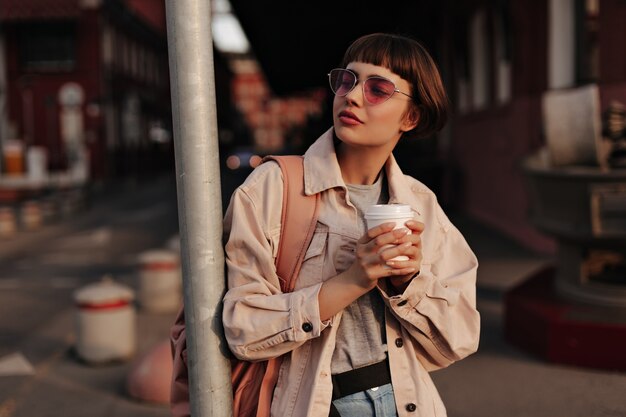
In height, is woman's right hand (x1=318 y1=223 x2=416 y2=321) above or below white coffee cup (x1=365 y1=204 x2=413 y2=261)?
below

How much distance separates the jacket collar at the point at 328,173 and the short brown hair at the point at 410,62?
189 millimetres

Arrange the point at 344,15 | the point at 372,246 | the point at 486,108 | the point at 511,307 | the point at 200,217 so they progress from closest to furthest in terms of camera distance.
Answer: the point at 372,246 → the point at 200,217 → the point at 511,307 → the point at 486,108 → the point at 344,15

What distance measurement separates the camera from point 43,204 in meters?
18.7

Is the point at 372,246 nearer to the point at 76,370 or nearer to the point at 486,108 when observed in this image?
the point at 76,370

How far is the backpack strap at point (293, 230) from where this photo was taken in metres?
2.09

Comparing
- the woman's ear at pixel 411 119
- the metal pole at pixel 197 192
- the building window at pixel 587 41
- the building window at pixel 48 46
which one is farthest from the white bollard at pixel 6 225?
the building window at pixel 48 46

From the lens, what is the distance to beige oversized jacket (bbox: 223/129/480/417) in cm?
200

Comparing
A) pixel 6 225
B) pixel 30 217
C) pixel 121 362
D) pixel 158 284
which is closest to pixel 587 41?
pixel 158 284

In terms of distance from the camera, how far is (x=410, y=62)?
2.14 meters

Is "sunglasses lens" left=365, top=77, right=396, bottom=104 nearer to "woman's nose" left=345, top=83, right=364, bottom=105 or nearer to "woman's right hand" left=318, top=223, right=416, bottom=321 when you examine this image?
"woman's nose" left=345, top=83, right=364, bottom=105

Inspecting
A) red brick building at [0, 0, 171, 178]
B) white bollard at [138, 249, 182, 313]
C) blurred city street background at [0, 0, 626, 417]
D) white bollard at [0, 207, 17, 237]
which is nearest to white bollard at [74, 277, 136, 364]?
blurred city street background at [0, 0, 626, 417]

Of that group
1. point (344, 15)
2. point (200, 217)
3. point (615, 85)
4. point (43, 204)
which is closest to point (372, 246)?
point (200, 217)

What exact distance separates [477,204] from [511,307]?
9.87 meters

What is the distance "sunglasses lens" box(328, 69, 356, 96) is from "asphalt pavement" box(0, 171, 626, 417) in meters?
2.05
